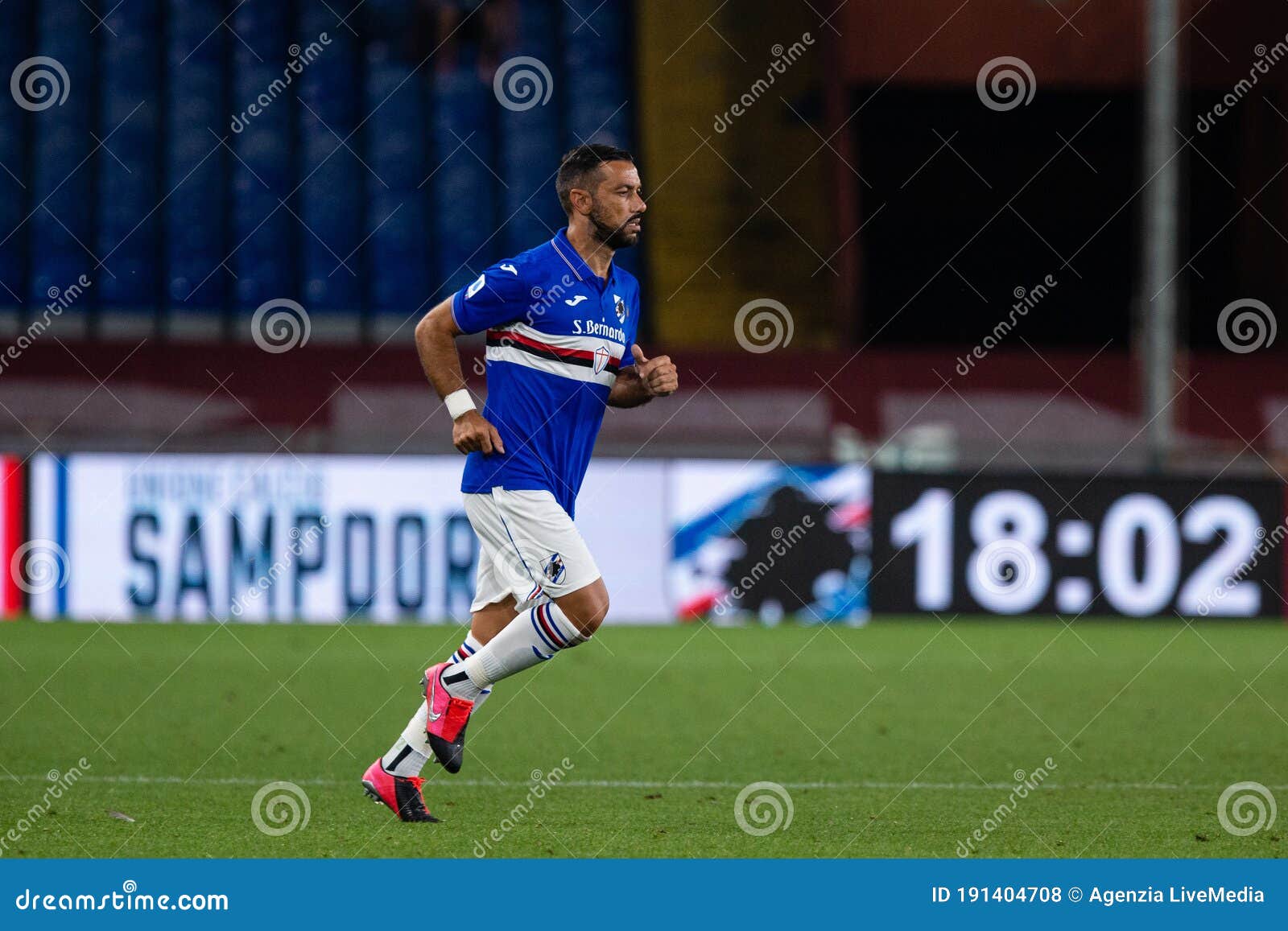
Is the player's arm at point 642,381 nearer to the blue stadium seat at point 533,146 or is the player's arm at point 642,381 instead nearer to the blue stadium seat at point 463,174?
the blue stadium seat at point 463,174

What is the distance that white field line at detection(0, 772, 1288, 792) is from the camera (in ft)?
20.3

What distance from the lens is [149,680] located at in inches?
373

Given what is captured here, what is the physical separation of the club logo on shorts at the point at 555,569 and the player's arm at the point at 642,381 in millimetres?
590

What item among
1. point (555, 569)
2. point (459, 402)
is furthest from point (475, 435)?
point (555, 569)

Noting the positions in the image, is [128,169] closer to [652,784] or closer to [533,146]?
[533,146]

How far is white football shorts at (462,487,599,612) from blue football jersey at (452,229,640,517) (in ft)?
0.16

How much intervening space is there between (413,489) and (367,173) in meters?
9.40

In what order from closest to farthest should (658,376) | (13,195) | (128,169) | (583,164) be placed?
(583,164) < (658,376) < (13,195) < (128,169)

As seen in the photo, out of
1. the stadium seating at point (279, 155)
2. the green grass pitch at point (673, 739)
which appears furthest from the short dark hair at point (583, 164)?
the stadium seating at point (279, 155)

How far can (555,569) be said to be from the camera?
539 centimetres

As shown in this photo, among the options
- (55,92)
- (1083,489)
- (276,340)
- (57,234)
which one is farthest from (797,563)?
(55,92)

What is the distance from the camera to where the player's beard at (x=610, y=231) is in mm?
5516

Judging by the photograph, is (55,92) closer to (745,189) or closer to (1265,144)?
(745,189)

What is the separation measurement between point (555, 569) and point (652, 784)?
1.33 m
